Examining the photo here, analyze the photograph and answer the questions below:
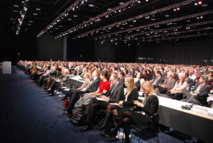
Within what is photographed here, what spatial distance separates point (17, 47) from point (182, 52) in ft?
86.2

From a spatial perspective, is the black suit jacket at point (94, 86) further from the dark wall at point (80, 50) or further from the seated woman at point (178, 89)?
the dark wall at point (80, 50)

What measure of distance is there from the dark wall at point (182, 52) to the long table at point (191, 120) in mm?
27097

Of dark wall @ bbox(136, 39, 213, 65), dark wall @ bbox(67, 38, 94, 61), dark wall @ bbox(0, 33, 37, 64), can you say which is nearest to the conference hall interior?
dark wall @ bbox(0, 33, 37, 64)

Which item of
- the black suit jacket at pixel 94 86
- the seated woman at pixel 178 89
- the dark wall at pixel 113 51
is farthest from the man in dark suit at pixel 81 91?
the dark wall at pixel 113 51

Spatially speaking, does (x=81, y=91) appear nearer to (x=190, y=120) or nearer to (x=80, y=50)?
(x=190, y=120)

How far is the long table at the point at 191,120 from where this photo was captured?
272 cm

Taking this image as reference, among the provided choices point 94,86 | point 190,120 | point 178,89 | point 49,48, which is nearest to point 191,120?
point 190,120

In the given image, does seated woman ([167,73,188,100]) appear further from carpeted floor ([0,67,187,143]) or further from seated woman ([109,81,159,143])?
seated woman ([109,81,159,143])

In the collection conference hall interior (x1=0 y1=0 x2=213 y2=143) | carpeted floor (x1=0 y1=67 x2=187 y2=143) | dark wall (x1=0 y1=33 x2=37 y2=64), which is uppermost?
dark wall (x1=0 y1=33 x2=37 y2=64)

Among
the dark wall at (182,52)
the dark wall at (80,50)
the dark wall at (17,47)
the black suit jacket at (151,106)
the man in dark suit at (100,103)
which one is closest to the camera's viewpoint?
the black suit jacket at (151,106)

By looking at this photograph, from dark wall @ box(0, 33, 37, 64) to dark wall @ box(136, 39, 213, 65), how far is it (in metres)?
21.0

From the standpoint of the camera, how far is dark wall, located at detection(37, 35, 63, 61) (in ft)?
92.5

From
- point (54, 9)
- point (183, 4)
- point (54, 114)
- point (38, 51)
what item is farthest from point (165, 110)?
point (38, 51)

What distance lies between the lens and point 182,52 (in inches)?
1182
